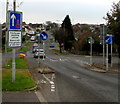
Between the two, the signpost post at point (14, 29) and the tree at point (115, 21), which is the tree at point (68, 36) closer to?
the tree at point (115, 21)

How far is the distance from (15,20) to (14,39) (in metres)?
0.92

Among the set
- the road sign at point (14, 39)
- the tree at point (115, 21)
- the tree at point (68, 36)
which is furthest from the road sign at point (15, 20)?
the tree at point (68, 36)

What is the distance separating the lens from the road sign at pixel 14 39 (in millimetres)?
11172

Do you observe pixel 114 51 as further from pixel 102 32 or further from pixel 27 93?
pixel 27 93

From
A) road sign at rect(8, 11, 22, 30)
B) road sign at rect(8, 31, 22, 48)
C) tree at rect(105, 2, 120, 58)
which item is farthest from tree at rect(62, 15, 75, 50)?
road sign at rect(8, 11, 22, 30)

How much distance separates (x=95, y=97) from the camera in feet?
29.5

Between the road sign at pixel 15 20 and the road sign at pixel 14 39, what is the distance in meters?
0.25

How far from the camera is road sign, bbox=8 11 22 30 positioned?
10990mm

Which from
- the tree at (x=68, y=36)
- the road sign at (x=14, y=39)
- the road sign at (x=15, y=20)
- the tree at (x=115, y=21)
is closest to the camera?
the road sign at (x=15, y=20)

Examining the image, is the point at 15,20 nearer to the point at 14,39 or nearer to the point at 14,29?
the point at 14,29

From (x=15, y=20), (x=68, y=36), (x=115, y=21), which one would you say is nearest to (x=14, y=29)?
(x=15, y=20)

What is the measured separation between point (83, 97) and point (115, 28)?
621 inches

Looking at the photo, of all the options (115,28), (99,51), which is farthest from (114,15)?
(99,51)

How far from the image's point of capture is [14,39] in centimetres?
1134
